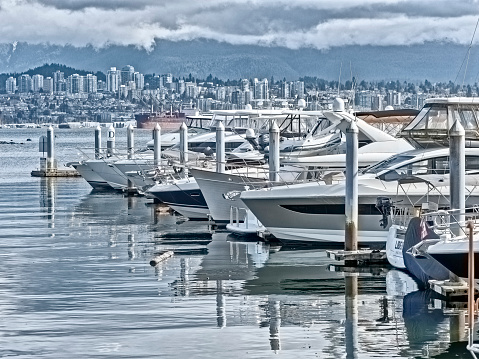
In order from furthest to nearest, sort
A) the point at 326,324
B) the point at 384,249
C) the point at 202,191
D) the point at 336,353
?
the point at 202,191 → the point at 384,249 → the point at 326,324 → the point at 336,353

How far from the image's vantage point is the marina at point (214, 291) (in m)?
21.3

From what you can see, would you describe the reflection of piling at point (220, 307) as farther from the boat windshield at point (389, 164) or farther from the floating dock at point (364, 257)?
the boat windshield at point (389, 164)

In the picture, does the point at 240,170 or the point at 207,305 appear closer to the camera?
the point at 207,305

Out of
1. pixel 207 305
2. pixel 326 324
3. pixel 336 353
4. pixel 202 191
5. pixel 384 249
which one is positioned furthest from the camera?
pixel 202 191

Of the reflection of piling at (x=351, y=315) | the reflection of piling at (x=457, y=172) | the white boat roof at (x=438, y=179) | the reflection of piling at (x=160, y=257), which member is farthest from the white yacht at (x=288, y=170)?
the reflection of piling at (x=457, y=172)

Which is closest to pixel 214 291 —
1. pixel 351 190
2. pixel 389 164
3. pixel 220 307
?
pixel 220 307

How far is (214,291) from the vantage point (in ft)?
89.1

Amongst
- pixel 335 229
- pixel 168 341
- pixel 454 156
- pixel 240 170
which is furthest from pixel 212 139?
pixel 168 341

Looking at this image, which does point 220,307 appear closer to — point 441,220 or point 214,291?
point 214,291

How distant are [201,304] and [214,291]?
192 centimetres

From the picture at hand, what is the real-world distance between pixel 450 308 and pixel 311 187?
10233 mm

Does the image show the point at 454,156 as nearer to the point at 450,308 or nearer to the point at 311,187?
the point at 450,308

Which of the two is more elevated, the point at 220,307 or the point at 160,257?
the point at 160,257

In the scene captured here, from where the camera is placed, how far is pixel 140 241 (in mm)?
38375
